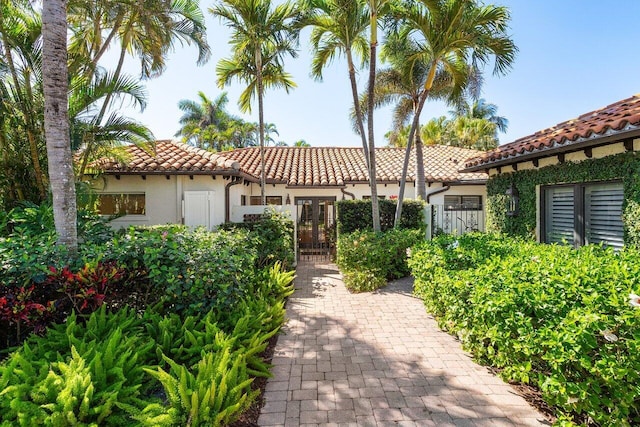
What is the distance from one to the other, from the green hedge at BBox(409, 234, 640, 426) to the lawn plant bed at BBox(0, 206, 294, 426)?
8.93 ft

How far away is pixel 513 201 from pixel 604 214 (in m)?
2.23

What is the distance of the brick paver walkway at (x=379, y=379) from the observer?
312cm

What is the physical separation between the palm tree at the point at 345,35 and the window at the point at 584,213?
4.30 m

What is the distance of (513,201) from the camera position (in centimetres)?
794

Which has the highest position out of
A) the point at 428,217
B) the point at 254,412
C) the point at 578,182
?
the point at 578,182

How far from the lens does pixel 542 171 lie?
23.0 feet

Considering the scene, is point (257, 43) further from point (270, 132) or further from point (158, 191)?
point (270, 132)

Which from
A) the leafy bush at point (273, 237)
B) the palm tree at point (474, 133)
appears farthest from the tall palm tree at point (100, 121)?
the palm tree at point (474, 133)

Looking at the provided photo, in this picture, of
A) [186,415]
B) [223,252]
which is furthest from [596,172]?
[186,415]

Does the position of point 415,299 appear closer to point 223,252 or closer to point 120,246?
point 223,252

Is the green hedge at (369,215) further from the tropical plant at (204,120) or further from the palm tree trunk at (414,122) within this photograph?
the tropical plant at (204,120)

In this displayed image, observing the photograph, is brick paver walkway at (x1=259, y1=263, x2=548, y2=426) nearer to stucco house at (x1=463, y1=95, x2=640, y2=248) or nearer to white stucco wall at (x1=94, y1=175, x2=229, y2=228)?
stucco house at (x1=463, y1=95, x2=640, y2=248)

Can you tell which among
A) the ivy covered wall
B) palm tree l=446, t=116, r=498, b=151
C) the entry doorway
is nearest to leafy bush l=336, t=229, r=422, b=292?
the ivy covered wall

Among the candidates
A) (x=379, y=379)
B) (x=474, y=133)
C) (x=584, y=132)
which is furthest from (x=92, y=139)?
Result: (x=474, y=133)
